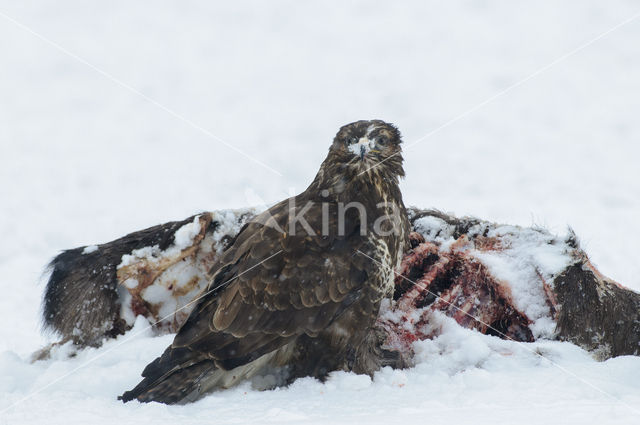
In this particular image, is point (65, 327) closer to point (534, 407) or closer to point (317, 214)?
point (317, 214)

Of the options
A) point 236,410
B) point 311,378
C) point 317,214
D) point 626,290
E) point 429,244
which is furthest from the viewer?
point 429,244

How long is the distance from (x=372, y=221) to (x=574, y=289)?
1.22 meters

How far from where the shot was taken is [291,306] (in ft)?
11.4

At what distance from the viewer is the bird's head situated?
13.0 ft

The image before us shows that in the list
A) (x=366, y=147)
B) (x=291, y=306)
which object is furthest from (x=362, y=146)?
(x=291, y=306)

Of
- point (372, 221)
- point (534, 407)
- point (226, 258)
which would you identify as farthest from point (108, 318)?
point (534, 407)

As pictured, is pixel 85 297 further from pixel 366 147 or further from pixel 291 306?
pixel 366 147

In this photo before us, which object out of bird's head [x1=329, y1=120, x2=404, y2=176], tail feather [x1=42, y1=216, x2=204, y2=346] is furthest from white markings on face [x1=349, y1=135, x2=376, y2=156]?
tail feather [x1=42, y1=216, x2=204, y2=346]

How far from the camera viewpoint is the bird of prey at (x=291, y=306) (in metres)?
3.40

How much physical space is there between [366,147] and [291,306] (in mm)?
997

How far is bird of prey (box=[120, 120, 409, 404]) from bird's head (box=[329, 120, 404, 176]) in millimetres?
98

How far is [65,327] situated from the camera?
169 inches

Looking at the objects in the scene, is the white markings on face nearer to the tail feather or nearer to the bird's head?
the bird's head

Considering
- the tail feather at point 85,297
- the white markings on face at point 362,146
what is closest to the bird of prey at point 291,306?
the white markings on face at point 362,146
